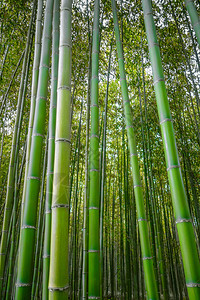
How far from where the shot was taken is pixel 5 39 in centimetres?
370

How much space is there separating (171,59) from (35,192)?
3.78 meters

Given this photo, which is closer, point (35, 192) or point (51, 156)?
→ point (35, 192)

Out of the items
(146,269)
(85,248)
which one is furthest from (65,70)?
(85,248)

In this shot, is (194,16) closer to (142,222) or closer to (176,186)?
(176,186)

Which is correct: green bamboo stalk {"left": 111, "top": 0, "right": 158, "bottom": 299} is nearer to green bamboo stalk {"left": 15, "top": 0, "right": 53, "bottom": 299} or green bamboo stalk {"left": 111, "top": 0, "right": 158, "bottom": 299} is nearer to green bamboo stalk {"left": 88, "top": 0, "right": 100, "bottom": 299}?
green bamboo stalk {"left": 88, "top": 0, "right": 100, "bottom": 299}

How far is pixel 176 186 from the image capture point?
105 cm

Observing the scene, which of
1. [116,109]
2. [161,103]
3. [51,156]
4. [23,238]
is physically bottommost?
[23,238]

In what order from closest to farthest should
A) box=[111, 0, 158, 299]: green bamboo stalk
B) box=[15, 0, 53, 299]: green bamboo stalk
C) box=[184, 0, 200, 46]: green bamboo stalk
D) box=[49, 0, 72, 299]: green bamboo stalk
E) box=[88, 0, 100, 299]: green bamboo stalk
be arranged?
box=[49, 0, 72, 299]: green bamboo stalk < box=[15, 0, 53, 299]: green bamboo stalk < box=[88, 0, 100, 299]: green bamboo stalk < box=[111, 0, 158, 299]: green bamboo stalk < box=[184, 0, 200, 46]: green bamboo stalk

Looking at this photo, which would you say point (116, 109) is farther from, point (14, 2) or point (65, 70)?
point (65, 70)

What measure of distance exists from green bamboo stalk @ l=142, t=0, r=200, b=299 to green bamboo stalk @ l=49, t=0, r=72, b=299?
487 millimetres

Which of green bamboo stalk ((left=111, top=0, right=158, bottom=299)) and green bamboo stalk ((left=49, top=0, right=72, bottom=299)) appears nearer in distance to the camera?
green bamboo stalk ((left=49, top=0, right=72, bottom=299))

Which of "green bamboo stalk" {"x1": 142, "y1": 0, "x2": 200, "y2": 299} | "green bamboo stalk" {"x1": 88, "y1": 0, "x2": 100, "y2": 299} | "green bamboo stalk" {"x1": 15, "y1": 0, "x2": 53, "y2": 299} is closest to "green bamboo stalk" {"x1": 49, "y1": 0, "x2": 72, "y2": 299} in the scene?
"green bamboo stalk" {"x1": 15, "y1": 0, "x2": 53, "y2": 299}

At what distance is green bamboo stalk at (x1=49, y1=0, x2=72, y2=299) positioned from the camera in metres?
0.86

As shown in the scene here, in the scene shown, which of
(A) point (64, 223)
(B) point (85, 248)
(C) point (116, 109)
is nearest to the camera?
(A) point (64, 223)
